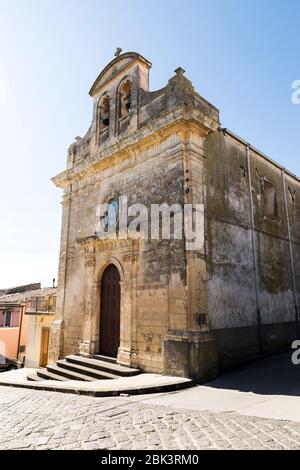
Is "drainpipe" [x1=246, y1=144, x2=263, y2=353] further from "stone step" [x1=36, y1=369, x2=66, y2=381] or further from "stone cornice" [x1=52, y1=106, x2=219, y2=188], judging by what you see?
"stone step" [x1=36, y1=369, x2=66, y2=381]

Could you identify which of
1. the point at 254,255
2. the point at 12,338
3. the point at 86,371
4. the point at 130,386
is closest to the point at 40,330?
the point at 86,371

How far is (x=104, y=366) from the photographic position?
771 cm

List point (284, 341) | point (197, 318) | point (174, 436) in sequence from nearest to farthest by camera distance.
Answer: point (174, 436) < point (197, 318) < point (284, 341)

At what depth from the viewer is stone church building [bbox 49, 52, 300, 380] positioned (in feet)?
23.5

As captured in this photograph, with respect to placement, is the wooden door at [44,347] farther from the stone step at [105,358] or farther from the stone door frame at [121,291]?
the stone step at [105,358]

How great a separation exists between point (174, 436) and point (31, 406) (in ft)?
8.96

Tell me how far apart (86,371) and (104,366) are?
54 cm

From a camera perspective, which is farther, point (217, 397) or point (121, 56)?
point (121, 56)

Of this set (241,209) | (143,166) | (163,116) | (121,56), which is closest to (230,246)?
(241,209)

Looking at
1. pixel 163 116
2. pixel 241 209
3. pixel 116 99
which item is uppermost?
pixel 116 99

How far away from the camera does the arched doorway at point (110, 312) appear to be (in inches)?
343

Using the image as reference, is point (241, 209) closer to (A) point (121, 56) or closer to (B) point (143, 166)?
(B) point (143, 166)

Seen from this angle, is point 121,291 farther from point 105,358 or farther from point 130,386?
point 130,386
